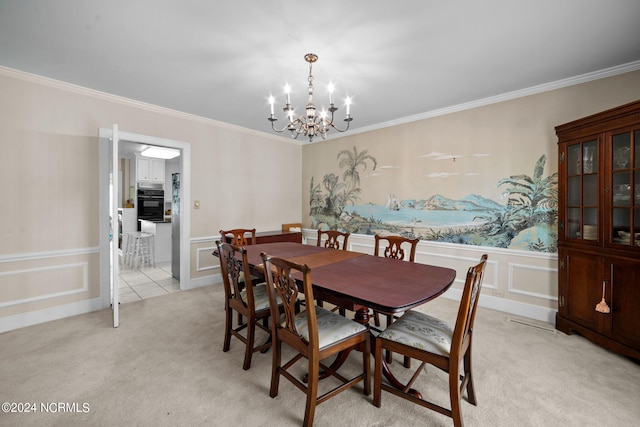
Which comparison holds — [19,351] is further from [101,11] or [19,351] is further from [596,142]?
[596,142]

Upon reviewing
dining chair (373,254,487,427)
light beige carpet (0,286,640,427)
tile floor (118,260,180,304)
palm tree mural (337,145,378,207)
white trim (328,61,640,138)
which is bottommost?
light beige carpet (0,286,640,427)

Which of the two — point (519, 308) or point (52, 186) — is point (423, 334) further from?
point (52, 186)

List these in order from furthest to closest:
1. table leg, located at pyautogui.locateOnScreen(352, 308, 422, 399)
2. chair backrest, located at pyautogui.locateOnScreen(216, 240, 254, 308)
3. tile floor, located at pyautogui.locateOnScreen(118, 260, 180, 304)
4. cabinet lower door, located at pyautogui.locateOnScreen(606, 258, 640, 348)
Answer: tile floor, located at pyautogui.locateOnScreen(118, 260, 180, 304), cabinet lower door, located at pyautogui.locateOnScreen(606, 258, 640, 348), chair backrest, located at pyautogui.locateOnScreen(216, 240, 254, 308), table leg, located at pyautogui.locateOnScreen(352, 308, 422, 399)

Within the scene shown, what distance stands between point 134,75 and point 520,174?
4332 millimetres

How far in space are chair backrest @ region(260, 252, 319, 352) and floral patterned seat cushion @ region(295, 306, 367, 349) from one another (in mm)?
53

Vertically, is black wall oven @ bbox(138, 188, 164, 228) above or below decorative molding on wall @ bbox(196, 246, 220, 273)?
above

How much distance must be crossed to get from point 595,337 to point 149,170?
26.5 feet

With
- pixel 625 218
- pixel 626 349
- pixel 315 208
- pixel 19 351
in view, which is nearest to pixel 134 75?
pixel 19 351

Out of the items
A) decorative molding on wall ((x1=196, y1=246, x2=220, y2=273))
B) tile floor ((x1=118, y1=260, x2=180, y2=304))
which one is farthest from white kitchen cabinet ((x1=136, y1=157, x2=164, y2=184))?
decorative molding on wall ((x1=196, y1=246, x2=220, y2=273))

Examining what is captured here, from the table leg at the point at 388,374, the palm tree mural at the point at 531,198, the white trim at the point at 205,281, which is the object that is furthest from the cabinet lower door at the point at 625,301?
the white trim at the point at 205,281

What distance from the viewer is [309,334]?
61.2 inches

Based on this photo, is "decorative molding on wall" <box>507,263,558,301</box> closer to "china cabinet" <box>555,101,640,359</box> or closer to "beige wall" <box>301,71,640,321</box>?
"beige wall" <box>301,71,640,321</box>

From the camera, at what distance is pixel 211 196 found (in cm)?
433

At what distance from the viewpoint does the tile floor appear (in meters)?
3.89
